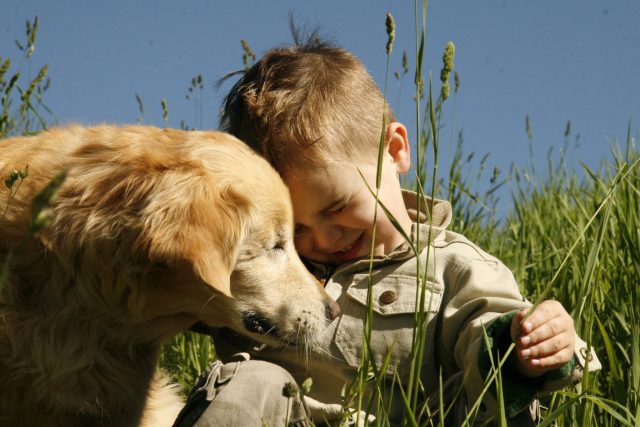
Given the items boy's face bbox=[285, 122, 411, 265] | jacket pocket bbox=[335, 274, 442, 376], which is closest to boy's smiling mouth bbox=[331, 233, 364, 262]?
boy's face bbox=[285, 122, 411, 265]

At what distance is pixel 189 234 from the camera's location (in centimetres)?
180

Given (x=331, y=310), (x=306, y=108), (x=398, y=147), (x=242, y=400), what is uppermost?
(x=306, y=108)

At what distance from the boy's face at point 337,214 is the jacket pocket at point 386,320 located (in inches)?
6.3

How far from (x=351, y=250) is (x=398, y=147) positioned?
0.50 metres

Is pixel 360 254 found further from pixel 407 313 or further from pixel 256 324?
pixel 256 324

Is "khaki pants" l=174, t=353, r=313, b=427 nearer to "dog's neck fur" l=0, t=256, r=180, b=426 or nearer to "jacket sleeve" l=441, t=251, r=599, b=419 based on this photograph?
"dog's neck fur" l=0, t=256, r=180, b=426

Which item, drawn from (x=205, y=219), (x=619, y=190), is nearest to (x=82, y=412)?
(x=205, y=219)

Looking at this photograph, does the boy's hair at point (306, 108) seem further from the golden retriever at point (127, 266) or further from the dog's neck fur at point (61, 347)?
the dog's neck fur at point (61, 347)

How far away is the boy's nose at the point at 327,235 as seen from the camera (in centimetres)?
258

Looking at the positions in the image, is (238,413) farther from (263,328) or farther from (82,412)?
(82,412)

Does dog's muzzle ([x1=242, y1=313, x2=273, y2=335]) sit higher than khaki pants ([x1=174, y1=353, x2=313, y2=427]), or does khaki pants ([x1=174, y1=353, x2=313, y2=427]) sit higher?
dog's muzzle ([x1=242, y1=313, x2=273, y2=335])

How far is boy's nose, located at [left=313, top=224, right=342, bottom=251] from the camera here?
2.58 meters

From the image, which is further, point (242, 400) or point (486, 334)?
point (242, 400)

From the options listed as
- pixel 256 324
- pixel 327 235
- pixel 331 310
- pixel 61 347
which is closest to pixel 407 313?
pixel 331 310
